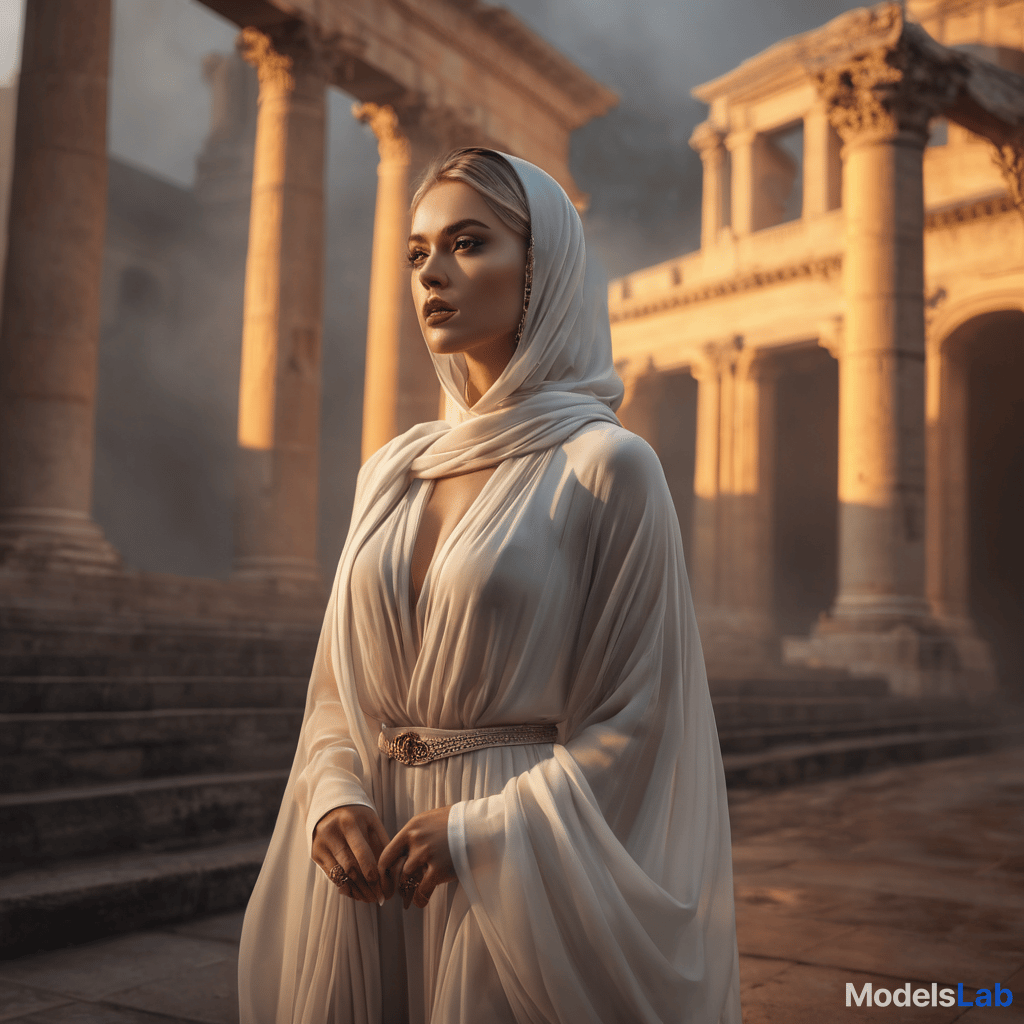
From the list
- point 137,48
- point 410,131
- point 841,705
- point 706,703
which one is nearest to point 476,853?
point 706,703

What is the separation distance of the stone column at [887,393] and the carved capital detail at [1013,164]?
2366 millimetres

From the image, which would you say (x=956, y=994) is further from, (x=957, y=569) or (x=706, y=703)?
(x=957, y=569)

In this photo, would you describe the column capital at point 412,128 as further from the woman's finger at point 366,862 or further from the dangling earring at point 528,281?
the woman's finger at point 366,862

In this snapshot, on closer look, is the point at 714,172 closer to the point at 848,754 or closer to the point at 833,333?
the point at 833,333

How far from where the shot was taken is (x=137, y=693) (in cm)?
616

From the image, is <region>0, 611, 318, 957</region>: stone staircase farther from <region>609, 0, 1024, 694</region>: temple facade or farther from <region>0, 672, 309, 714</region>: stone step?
<region>609, 0, 1024, 694</region>: temple facade

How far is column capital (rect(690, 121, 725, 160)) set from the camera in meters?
32.6

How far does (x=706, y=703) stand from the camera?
6.77ft

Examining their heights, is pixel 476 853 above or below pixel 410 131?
below

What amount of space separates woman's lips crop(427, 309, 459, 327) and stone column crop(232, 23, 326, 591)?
13075 millimetres

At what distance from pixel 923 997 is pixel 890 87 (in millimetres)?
16266

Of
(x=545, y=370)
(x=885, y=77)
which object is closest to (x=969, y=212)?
(x=885, y=77)

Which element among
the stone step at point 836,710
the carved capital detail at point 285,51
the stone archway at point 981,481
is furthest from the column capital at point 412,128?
the stone archway at point 981,481

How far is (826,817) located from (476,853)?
6.49 m
